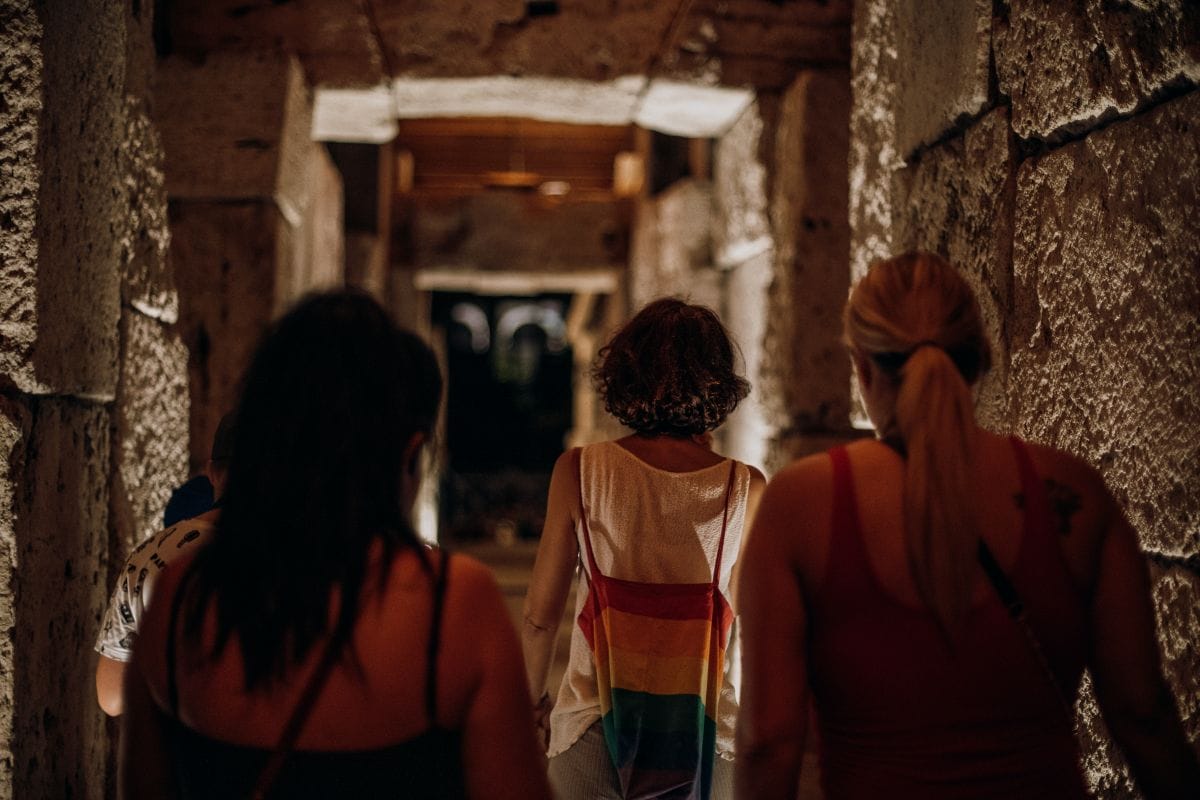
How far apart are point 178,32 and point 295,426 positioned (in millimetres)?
2957

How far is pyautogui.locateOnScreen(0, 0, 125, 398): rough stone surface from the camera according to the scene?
1877mm

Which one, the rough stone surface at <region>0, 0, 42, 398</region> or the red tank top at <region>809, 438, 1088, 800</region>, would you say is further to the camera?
the rough stone surface at <region>0, 0, 42, 398</region>

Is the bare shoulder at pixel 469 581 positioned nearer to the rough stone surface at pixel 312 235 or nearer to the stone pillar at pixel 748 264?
the rough stone surface at pixel 312 235

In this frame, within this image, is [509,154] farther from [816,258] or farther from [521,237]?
[816,258]

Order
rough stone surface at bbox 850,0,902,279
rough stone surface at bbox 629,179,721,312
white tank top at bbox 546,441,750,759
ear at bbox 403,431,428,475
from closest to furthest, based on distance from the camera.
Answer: ear at bbox 403,431,428,475, white tank top at bbox 546,441,750,759, rough stone surface at bbox 850,0,902,279, rough stone surface at bbox 629,179,721,312

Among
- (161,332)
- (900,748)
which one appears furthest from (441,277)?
(900,748)

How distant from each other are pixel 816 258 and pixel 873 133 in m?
0.98

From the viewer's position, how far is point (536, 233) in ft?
23.8

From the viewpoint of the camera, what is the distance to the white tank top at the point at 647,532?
169 centimetres

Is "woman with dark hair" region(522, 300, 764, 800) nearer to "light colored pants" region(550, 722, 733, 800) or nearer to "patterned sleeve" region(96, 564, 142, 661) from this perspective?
"light colored pants" region(550, 722, 733, 800)

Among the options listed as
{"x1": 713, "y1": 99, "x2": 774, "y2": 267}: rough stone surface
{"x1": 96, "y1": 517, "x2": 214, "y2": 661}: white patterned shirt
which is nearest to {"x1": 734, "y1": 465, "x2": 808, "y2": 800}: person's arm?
{"x1": 96, "y1": 517, "x2": 214, "y2": 661}: white patterned shirt

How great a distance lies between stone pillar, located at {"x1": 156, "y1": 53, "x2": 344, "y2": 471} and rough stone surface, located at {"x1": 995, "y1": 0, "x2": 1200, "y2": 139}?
244cm

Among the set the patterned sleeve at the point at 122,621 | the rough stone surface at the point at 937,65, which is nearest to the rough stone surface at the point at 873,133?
the rough stone surface at the point at 937,65

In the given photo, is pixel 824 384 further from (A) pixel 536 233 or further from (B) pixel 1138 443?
(A) pixel 536 233
